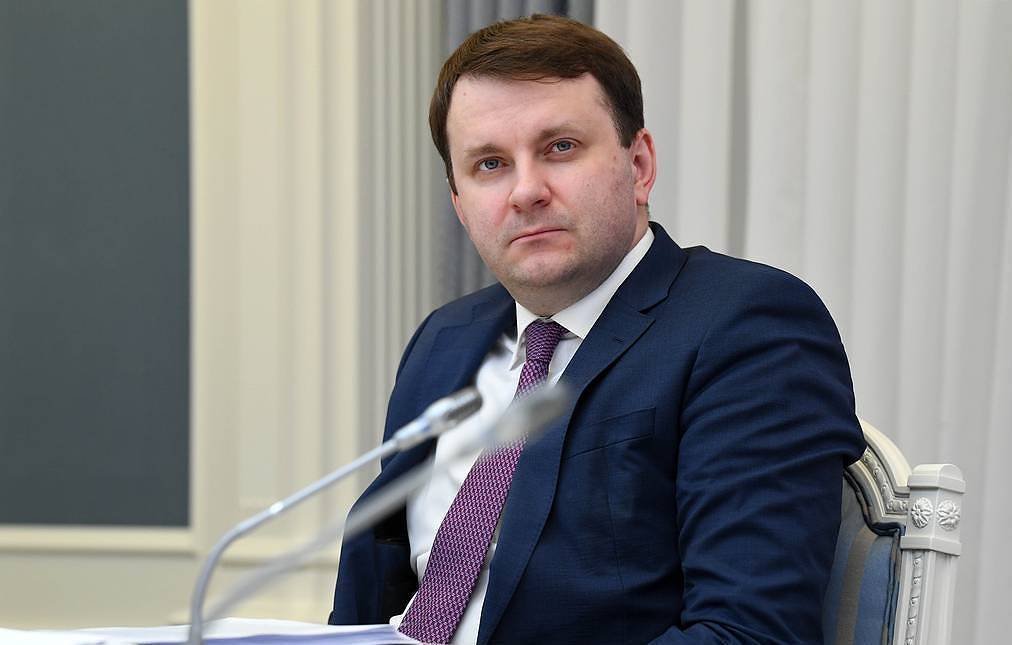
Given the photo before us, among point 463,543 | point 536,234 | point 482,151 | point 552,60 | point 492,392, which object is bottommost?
point 463,543

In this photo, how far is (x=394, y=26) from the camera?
8.52 feet

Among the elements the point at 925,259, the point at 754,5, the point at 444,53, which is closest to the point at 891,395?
the point at 925,259

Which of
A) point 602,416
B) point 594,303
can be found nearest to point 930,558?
point 602,416

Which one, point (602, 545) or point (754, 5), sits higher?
point (754, 5)

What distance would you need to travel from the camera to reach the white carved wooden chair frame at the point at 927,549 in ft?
4.21

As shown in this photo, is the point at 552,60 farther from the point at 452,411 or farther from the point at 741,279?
the point at 452,411

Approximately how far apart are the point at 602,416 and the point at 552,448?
7 centimetres

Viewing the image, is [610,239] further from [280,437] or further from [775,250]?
[280,437]

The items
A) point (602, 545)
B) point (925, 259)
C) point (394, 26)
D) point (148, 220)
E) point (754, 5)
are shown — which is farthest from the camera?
point (148, 220)

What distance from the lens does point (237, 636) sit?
3.67ft

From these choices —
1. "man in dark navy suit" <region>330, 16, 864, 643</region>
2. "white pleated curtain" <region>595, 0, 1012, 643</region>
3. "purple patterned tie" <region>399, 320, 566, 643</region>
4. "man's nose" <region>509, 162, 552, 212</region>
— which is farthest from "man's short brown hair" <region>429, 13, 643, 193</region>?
"white pleated curtain" <region>595, 0, 1012, 643</region>

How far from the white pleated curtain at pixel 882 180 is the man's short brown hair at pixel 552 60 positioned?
2.18ft

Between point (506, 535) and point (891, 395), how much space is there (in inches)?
39.6

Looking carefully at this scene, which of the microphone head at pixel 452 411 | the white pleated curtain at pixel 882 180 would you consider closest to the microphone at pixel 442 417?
the microphone head at pixel 452 411
